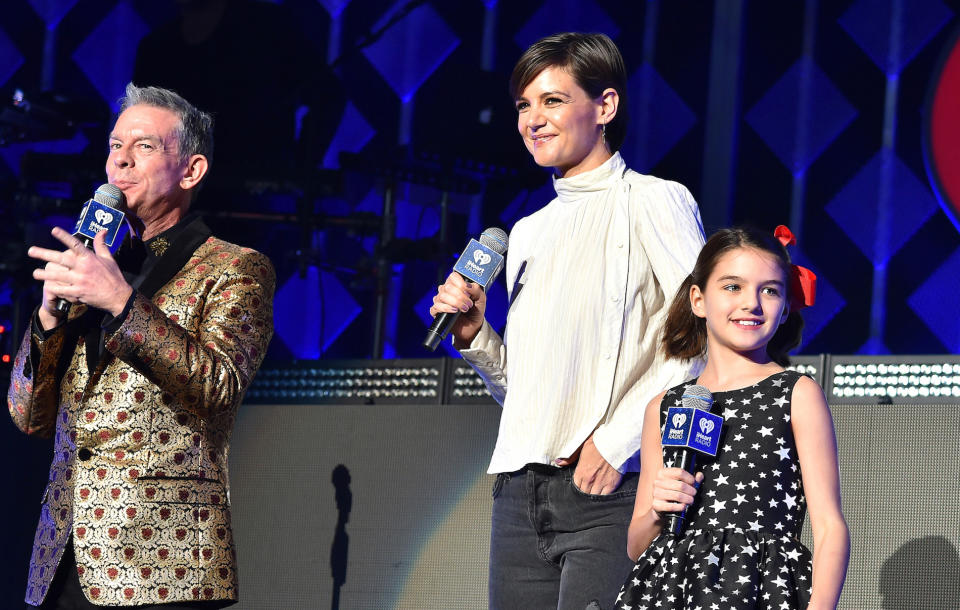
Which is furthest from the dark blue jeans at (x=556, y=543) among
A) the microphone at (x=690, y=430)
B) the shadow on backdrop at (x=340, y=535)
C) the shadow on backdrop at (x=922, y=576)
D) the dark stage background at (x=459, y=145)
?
the dark stage background at (x=459, y=145)

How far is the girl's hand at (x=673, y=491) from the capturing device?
166 cm

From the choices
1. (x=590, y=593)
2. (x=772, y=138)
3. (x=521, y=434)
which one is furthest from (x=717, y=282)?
(x=772, y=138)

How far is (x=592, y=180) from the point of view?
6.48ft

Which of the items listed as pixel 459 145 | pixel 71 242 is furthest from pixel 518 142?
pixel 71 242

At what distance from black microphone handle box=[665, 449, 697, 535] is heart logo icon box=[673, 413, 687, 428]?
4cm

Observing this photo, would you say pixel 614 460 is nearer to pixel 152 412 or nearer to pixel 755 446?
pixel 755 446

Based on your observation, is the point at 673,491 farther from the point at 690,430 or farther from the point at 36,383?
the point at 36,383

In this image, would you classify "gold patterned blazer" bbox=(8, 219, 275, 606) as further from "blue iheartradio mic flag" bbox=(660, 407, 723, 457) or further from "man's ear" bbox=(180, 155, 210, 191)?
"blue iheartradio mic flag" bbox=(660, 407, 723, 457)

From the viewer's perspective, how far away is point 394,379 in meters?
3.35

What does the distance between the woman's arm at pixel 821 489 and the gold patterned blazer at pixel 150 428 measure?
2.72ft

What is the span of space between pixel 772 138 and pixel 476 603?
80.1 inches

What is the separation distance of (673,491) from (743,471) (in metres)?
0.14

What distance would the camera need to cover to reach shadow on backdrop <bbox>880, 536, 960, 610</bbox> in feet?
8.46

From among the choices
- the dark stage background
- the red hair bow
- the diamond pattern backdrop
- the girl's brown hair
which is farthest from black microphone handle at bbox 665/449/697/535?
the diamond pattern backdrop
